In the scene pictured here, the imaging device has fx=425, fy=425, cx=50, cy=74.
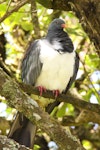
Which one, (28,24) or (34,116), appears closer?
(34,116)

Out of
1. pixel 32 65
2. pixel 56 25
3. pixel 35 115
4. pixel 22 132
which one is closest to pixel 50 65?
pixel 32 65

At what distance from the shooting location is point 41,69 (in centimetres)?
386

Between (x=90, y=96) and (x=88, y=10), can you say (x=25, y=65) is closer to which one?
(x=90, y=96)

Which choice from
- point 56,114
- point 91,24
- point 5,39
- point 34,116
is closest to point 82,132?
point 56,114


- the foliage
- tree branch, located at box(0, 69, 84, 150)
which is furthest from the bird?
tree branch, located at box(0, 69, 84, 150)

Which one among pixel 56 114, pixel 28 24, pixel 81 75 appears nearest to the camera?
pixel 56 114

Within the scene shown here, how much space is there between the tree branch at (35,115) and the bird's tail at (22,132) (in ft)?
3.03

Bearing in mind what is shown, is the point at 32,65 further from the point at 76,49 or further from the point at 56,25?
the point at 76,49

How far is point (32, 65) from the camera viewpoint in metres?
3.89

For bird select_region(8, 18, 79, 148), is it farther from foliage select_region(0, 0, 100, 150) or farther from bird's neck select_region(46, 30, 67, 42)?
foliage select_region(0, 0, 100, 150)

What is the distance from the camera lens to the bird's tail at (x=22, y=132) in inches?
128

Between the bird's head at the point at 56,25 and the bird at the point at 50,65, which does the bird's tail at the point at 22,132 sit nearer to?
the bird at the point at 50,65

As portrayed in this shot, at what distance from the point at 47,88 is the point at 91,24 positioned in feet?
3.36

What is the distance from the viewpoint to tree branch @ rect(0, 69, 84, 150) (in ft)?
→ 7.51
